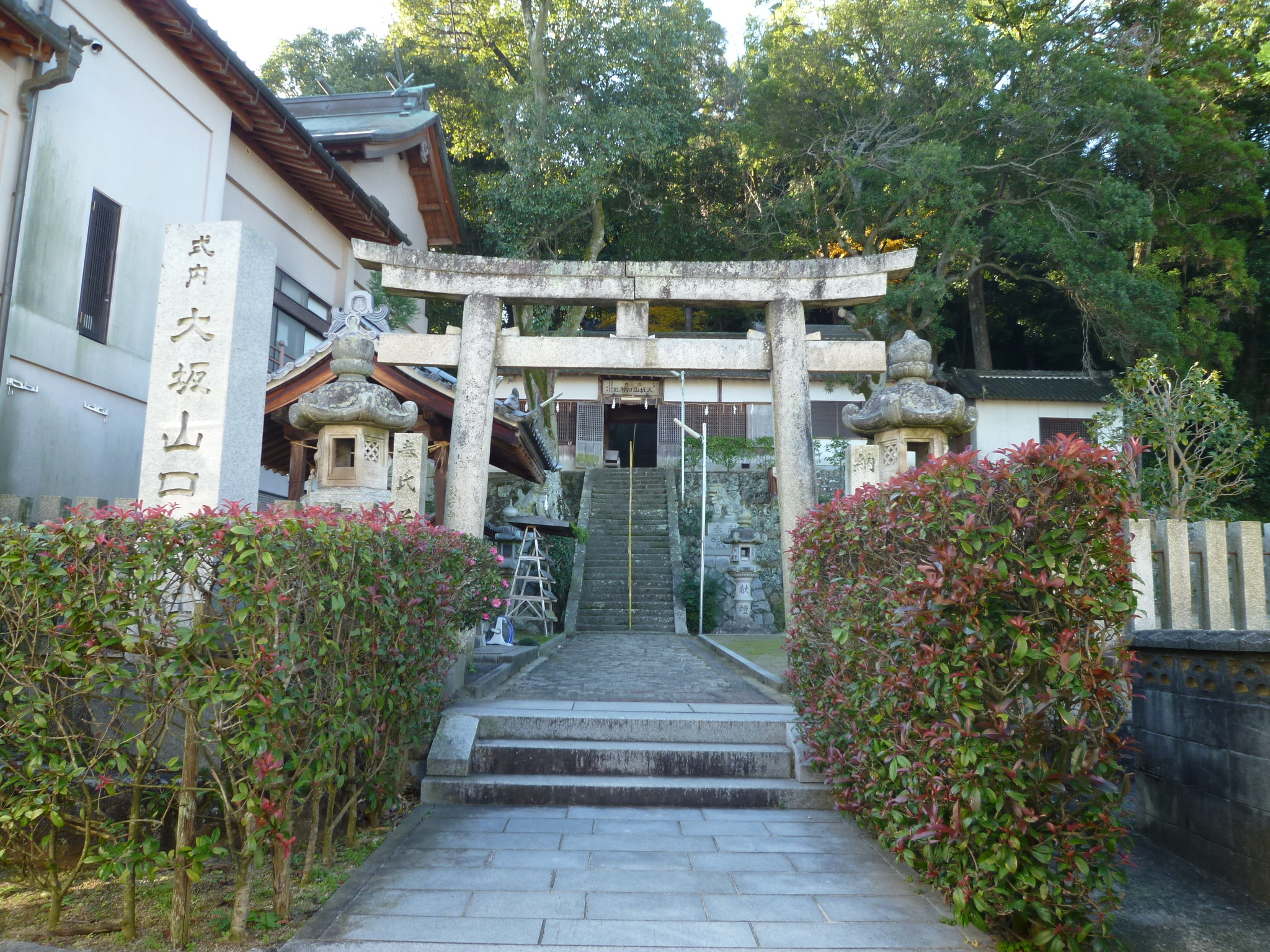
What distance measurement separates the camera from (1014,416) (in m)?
23.7

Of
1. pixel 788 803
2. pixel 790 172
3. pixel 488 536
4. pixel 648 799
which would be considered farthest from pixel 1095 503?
pixel 790 172

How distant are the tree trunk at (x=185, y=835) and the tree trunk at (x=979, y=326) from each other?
25.4m

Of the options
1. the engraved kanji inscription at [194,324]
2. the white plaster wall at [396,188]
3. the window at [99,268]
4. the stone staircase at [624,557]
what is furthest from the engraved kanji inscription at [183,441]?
the stone staircase at [624,557]

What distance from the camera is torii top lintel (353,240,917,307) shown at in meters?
8.88

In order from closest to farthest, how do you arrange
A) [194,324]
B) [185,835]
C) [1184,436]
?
[185,835] < [194,324] < [1184,436]

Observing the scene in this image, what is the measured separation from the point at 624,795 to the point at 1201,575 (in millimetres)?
4596

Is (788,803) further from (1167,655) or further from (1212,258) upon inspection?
(1212,258)

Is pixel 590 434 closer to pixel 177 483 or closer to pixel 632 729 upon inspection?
pixel 632 729

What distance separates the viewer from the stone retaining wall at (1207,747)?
13.5 feet

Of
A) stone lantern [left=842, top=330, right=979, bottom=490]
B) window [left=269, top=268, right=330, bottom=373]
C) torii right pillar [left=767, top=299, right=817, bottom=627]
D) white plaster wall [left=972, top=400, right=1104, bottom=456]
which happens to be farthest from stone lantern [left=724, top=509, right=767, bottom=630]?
stone lantern [left=842, top=330, right=979, bottom=490]

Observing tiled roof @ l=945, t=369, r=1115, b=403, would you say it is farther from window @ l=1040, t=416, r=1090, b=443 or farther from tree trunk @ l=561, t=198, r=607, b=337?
tree trunk @ l=561, t=198, r=607, b=337

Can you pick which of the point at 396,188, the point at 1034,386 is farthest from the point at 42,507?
the point at 1034,386

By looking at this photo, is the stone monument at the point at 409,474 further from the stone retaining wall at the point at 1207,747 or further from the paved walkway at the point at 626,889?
the stone retaining wall at the point at 1207,747

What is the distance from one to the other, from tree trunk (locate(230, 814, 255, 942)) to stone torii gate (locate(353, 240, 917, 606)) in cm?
536
